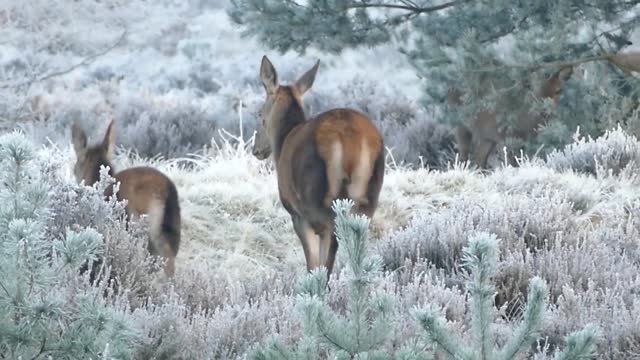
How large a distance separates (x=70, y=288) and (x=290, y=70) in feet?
73.4

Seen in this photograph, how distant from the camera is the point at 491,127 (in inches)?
550

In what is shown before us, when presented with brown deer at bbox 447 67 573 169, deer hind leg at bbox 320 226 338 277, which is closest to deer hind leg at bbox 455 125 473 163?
brown deer at bbox 447 67 573 169

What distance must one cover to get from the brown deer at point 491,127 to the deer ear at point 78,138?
495 cm

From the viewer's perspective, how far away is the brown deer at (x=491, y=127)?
41.0ft

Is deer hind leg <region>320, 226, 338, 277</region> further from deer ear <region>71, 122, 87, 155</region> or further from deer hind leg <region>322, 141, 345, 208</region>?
deer ear <region>71, 122, 87, 155</region>

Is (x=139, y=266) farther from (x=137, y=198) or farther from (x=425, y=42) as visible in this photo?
(x=425, y=42)

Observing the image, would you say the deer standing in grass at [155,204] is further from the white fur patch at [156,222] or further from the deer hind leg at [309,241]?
the deer hind leg at [309,241]

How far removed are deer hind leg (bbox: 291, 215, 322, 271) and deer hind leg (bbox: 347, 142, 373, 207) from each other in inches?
17.4

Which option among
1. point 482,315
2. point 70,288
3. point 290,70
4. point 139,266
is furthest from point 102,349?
point 290,70

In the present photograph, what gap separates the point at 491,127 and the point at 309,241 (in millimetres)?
7217

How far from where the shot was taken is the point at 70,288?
4.54 metres

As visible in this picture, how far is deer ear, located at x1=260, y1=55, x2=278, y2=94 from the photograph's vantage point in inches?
305

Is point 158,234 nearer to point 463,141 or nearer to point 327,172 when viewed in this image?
point 327,172

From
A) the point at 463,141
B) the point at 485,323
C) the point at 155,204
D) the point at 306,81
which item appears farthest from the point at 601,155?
the point at 485,323
